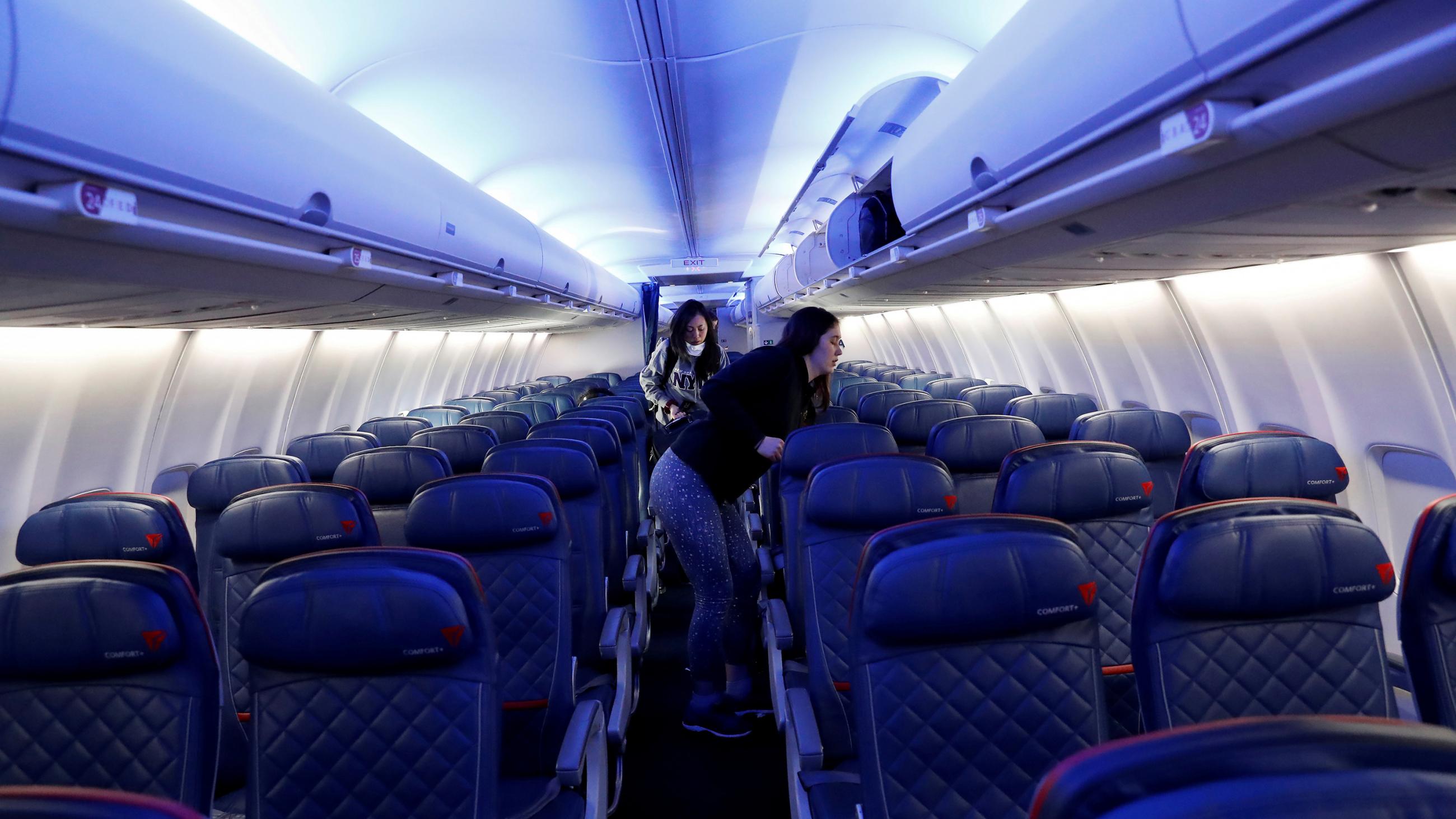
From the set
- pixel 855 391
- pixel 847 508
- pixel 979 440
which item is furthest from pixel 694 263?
pixel 847 508

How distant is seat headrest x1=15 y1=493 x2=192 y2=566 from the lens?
3.33 meters

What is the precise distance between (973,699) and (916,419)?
4335mm

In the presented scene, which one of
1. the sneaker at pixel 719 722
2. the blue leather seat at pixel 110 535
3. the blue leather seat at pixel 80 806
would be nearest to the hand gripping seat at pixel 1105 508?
the sneaker at pixel 719 722

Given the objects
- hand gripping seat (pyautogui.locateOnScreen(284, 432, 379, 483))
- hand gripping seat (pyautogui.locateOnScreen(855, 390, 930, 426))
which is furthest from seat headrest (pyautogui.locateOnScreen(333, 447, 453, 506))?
hand gripping seat (pyautogui.locateOnScreen(855, 390, 930, 426))

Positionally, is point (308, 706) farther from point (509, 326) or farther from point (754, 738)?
point (509, 326)

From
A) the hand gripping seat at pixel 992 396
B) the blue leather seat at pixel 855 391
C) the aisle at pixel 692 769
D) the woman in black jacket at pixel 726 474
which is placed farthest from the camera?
the blue leather seat at pixel 855 391

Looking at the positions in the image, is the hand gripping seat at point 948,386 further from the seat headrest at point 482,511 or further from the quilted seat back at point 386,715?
the quilted seat back at point 386,715

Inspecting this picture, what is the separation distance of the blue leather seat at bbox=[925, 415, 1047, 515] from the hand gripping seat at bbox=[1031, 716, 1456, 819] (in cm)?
363

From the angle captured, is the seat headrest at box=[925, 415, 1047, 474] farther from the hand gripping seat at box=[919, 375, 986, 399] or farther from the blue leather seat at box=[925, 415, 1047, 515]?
the hand gripping seat at box=[919, 375, 986, 399]

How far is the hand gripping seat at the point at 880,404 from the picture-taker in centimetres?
779

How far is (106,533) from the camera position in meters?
3.36

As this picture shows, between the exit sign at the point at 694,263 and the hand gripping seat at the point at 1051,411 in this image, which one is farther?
the exit sign at the point at 694,263

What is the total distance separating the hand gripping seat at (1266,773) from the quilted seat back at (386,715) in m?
1.63

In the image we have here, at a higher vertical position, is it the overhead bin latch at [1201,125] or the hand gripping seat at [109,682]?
the overhead bin latch at [1201,125]
